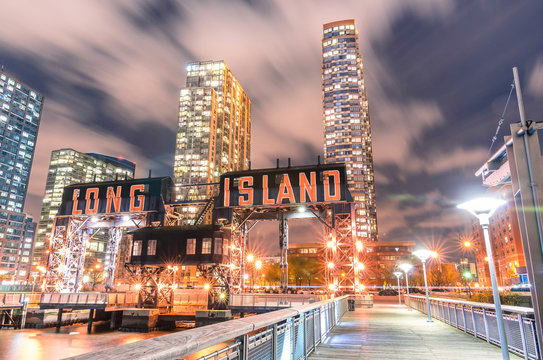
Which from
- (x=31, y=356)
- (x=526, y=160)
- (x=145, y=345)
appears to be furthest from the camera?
(x=31, y=356)

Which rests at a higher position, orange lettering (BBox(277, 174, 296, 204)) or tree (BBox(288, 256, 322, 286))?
orange lettering (BBox(277, 174, 296, 204))

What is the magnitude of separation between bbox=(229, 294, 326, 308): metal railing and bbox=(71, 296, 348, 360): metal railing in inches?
1057

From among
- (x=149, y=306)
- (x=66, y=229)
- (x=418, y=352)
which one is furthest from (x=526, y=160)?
(x=66, y=229)

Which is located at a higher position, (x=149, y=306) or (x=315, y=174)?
(x=315, y=174)

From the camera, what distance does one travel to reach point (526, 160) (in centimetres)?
540

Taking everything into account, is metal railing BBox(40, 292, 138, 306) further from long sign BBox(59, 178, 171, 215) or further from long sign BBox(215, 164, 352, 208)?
long sign BBox(215, 164, 352, 208)

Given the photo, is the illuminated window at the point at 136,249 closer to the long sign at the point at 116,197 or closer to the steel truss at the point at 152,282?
the steel truss at the point at 152,282

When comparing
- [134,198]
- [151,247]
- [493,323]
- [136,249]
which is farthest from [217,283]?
[493,323]

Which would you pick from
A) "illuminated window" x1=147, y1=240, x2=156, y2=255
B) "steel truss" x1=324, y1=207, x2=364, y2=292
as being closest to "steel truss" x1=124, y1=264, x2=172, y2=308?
"illuminated window" x1=147, y1=240, x2=156, y2=255

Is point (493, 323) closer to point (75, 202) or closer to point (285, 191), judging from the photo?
point (285, 191)

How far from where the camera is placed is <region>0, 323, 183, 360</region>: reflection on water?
101 feet

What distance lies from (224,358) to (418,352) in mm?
8433

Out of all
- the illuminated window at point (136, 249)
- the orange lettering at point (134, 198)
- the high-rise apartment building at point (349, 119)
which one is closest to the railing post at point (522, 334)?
the illuminated window at point (136, 249)

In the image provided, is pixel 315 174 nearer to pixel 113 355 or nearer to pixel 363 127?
pixel 113 355
